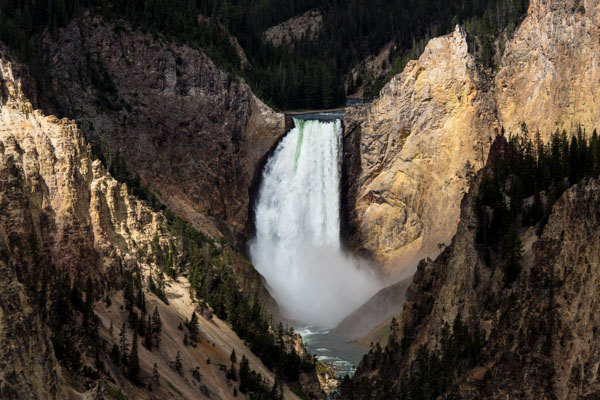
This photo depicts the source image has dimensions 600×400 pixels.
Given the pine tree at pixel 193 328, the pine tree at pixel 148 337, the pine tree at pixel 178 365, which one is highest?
the pine tree at pixel 148 337

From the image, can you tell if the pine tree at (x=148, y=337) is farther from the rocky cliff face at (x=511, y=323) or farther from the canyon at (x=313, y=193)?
the rocky cliff face at (x=511, y=323)

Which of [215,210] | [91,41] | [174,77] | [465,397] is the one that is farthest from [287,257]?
[465,397]

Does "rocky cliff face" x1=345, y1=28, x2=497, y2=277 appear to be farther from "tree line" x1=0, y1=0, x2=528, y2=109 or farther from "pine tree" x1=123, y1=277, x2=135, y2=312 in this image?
"pine tree" x1=123, y1=277, x2=135, y2=312

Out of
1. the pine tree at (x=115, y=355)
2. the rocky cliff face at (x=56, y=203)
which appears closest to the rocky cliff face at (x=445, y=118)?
the rocky cliff face at (x=56, y=203)

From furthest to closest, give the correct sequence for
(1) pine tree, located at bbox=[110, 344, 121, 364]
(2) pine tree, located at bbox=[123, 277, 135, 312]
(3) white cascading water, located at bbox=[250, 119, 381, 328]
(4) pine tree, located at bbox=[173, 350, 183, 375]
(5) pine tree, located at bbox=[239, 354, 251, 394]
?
(3) white cascading water, located at bbox=[250, 119, 381, 328] < (5) pine tree, located at bbox=[239, 354, 251, 394] < (2) pine tree, located at bbox=[123, 277, 135, 312] < (4) pine tree, located at bbox=[173, 350, 183, 375] < (1) pine tree, located at bbox=[110, 344, 121, 364]

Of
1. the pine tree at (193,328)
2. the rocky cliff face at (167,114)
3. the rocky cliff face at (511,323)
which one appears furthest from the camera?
the rocky cliff face at (167,114)

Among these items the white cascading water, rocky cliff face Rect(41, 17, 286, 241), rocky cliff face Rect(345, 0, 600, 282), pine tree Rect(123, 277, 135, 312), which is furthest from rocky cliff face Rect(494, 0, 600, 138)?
pine tree Rect(123, 277, 135, 312)
